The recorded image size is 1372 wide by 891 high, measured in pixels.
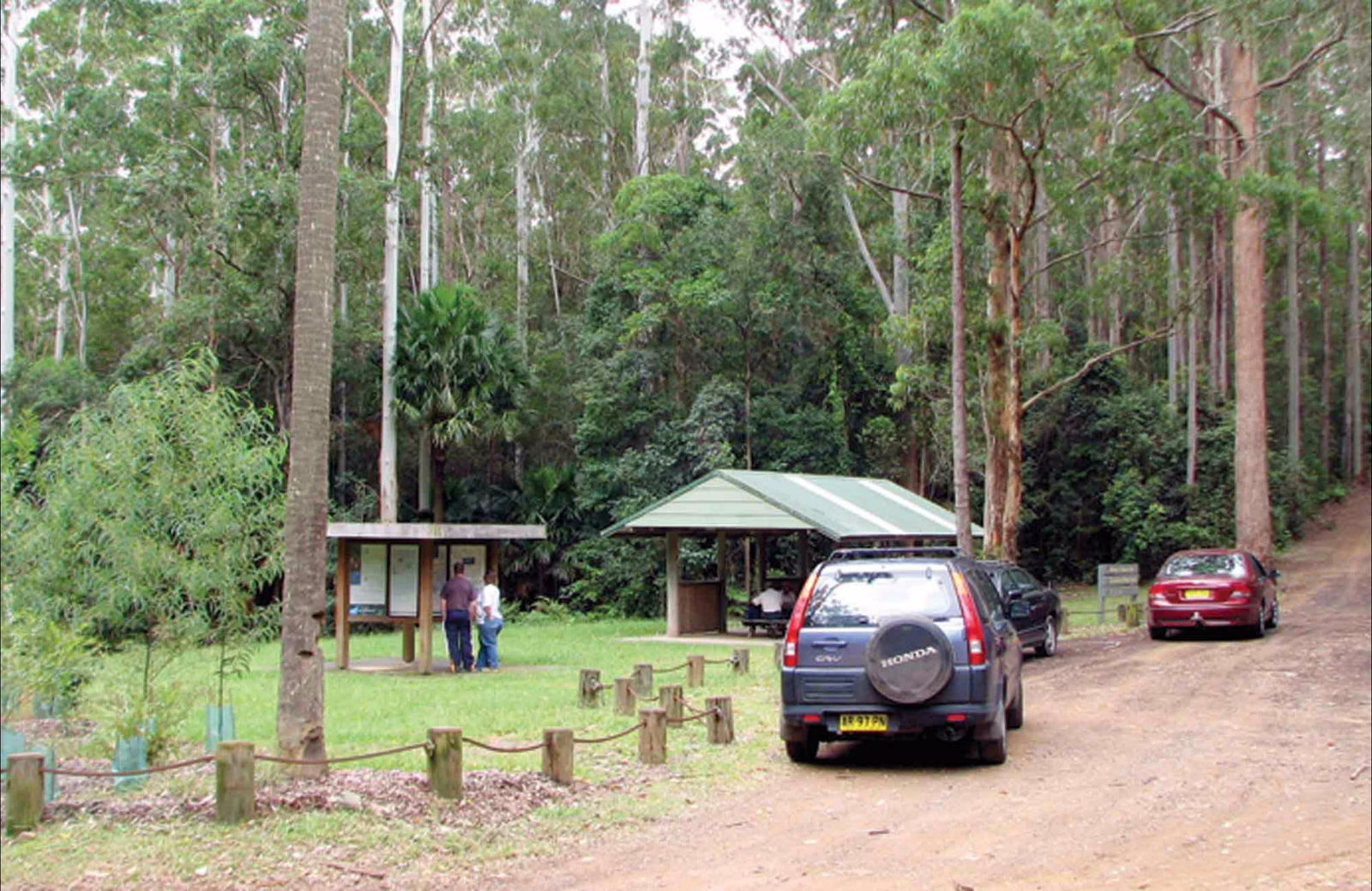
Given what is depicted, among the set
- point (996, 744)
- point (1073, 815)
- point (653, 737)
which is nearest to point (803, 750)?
point (653, 737)

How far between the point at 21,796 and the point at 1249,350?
2714 centimetres

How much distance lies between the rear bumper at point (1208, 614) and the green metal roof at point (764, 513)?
17.6 feet

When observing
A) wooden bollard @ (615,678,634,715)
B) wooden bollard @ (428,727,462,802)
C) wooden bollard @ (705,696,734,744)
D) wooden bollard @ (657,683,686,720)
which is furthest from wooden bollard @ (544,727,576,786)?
wooden bollard @ (615,678,634,715)

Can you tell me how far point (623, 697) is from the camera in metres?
13.0

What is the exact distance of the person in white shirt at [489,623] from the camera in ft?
61.7

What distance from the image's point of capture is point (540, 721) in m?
12.4

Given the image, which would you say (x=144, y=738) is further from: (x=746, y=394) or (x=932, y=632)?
(x=746, y=394)

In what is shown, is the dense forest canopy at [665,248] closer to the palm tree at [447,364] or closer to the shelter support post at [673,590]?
the palm tree at [447,364]

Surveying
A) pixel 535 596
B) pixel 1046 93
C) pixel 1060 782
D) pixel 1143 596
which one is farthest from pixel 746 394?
pixel 1060 782

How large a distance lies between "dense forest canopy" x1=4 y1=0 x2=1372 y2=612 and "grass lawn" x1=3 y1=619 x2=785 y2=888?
12.4 meters

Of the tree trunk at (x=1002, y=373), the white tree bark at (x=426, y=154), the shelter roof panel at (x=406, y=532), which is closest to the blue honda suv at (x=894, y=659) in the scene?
the shelter roof panel at (x=406, y=532)

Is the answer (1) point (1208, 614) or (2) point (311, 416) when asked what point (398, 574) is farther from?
(1) point (1208, 614)

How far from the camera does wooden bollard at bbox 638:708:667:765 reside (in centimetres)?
996

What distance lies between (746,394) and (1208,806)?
28633mm
